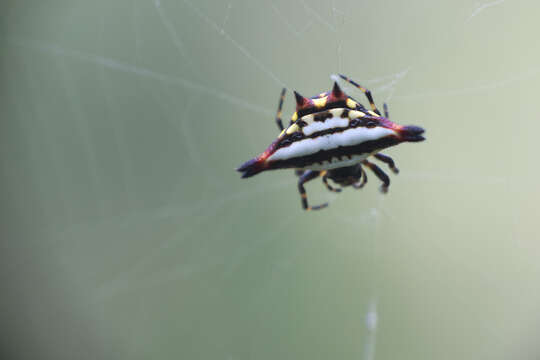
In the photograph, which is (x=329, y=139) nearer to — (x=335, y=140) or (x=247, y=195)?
(x=335, y=140)

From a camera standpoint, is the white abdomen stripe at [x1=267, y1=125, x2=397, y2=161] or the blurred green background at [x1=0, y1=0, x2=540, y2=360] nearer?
the white abdomen stripe at [x1=267, y1=125, x2=397, y2=161]

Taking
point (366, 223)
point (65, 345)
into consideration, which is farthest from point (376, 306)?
point (65, 345)

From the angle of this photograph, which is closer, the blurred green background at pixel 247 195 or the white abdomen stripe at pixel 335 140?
the white abdomen stripe at pixel 335 140

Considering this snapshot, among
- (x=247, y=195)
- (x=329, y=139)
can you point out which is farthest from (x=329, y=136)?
(x=247, y=195)

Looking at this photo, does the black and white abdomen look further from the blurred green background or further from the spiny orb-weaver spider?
the blurred green background

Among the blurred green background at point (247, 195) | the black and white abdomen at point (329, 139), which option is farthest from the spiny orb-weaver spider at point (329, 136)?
the blurred green background at point (247, 195)

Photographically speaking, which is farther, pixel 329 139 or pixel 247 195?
pixel 247 195

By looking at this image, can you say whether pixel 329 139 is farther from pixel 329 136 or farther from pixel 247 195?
pixel 247 195

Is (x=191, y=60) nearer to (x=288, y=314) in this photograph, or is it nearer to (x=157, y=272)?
(x=157, y=272)

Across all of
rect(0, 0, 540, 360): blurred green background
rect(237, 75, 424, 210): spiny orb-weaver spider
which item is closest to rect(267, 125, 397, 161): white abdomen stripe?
rect(237, 75, 424, 210): spiny orb-weaver spider

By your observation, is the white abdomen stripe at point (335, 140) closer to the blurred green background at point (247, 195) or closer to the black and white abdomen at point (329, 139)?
the black and white abdomen at point (329, 139)
